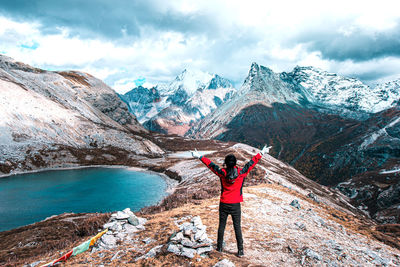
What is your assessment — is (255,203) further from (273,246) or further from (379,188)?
(379,188)

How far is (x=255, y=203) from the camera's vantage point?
65.3 ft

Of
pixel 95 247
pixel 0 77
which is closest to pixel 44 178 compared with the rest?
pixel 0 77

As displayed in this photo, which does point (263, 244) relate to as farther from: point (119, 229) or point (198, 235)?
point (119, 229)

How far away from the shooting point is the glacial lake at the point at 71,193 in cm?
4133

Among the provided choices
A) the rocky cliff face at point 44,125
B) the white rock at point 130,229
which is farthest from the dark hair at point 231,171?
the rocky cliff face at point 44,125

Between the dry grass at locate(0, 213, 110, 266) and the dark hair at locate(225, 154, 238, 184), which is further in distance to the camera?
the dry grass at locate(0, 213, 110, 266)

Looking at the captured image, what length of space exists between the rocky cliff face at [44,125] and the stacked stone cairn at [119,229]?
262 feet

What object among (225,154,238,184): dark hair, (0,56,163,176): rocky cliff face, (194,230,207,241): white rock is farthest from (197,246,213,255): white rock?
(0,56,163,176): rocky cliff face

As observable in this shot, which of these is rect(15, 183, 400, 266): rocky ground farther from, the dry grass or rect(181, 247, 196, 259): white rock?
the dry grass

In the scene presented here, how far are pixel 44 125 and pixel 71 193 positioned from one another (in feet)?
181

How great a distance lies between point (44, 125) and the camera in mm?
95062

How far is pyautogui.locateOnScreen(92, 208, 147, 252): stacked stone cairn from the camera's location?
11875 mm

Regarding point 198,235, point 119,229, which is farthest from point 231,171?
point 119,229

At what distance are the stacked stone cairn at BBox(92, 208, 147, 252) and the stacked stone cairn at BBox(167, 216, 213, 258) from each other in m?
3.70
